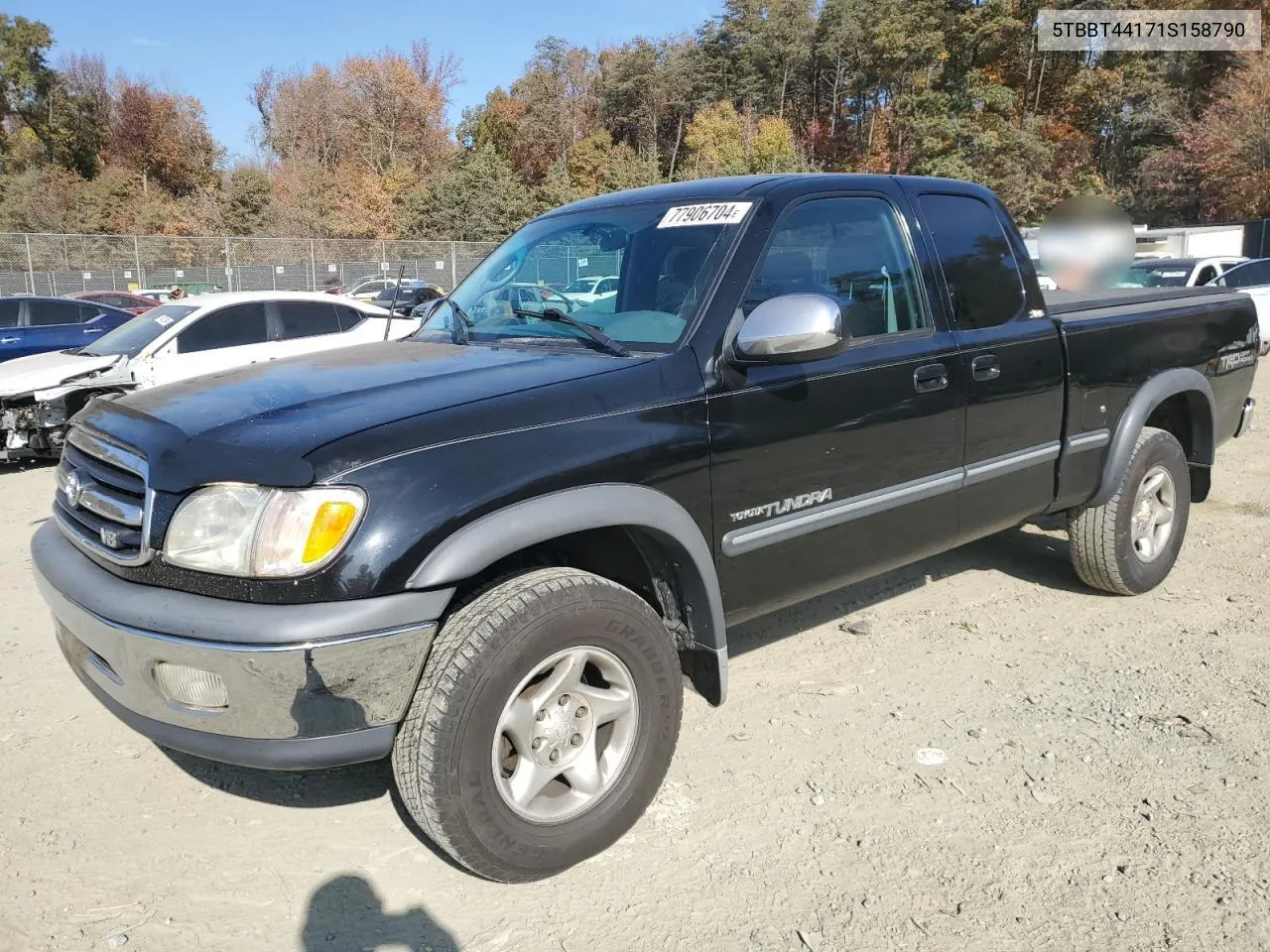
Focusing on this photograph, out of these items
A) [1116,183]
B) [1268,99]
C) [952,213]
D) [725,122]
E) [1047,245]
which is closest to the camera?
[952,213]

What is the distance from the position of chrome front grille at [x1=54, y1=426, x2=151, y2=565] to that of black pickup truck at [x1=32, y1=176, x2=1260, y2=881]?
0.04 feet

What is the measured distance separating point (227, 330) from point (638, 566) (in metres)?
8.15

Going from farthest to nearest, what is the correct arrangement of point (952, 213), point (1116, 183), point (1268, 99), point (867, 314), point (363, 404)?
1. point (1116, 183)
2. point (1268, 99)
3. point (952, 213)
4. point (867, 314)
5. point (363, 404)

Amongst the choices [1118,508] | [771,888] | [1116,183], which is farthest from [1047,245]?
[1116,183]

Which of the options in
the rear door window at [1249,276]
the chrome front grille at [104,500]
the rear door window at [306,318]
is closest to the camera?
the chrome front grille at [104,500]

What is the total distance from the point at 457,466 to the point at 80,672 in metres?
1.36

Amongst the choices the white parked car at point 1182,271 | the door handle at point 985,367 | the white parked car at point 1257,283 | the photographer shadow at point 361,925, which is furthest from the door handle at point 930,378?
the white parked car at point 1257,283

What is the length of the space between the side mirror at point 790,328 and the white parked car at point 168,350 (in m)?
5.89

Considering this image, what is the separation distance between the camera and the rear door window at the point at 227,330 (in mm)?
9445

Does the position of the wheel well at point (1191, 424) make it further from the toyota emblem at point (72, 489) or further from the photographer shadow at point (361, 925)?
the toyota emblem at point (72, 489)

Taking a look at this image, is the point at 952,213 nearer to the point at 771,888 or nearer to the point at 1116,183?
the point at 771,888

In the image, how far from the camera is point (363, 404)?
2578 mm

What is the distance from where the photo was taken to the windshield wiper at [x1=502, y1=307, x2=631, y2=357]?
298cm

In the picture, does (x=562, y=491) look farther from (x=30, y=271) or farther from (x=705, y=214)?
(x=30, y=271)
